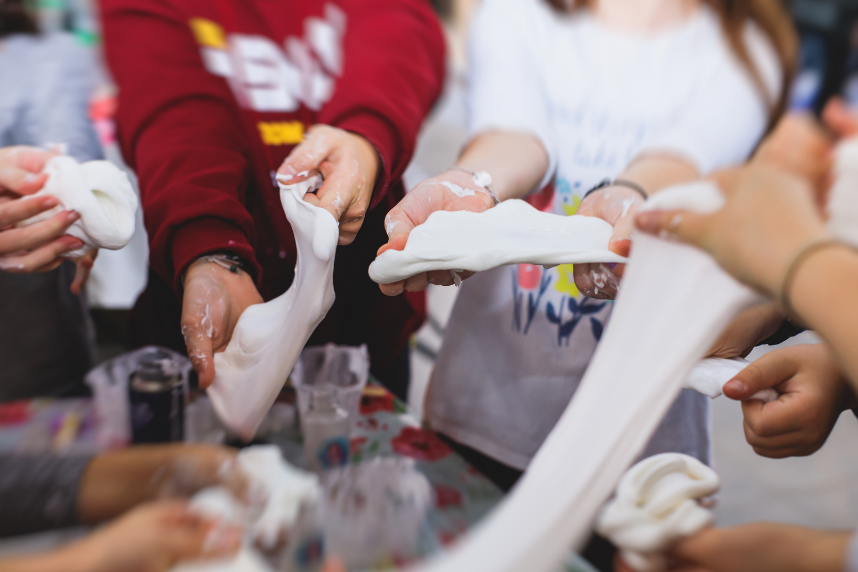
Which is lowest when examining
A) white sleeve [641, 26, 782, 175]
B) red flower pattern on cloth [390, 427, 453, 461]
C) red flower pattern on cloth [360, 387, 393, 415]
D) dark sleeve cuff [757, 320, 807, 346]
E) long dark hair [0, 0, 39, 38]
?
red flower pattern on cloth [390, 427, 453, 461]

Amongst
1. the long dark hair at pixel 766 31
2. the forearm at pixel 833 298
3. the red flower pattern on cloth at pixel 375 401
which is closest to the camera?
the forearm at pixel 833 298

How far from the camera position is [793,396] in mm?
359

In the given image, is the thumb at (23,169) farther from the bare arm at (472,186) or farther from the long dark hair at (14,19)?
the bare arm at (472,186)

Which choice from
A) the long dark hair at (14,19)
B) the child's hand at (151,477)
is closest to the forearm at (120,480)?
the child's hand at (151,477)

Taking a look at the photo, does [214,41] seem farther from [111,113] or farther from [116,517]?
[116,517]

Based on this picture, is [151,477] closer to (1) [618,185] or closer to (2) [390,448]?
(2) [390,448]

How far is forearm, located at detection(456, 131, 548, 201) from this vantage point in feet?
1.54

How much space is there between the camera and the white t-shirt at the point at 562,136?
0.40 m

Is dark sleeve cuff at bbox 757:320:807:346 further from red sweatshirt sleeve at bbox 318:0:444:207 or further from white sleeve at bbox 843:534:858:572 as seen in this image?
red sweatshirt sleeve at bbox 318:0:444:207

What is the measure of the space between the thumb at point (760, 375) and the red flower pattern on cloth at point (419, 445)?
25 cm

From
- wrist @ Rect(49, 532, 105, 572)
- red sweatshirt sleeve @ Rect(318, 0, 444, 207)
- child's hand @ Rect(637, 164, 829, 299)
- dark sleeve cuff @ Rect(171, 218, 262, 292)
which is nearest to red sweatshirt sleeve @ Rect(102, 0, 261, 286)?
dark sleeve cuff @ Rect(171, 218, 262, 292)

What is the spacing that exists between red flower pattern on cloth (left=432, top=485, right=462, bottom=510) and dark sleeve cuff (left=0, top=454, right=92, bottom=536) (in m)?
0.21

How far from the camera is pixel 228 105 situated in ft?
1.65

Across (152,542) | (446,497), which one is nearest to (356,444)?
(446,497)
